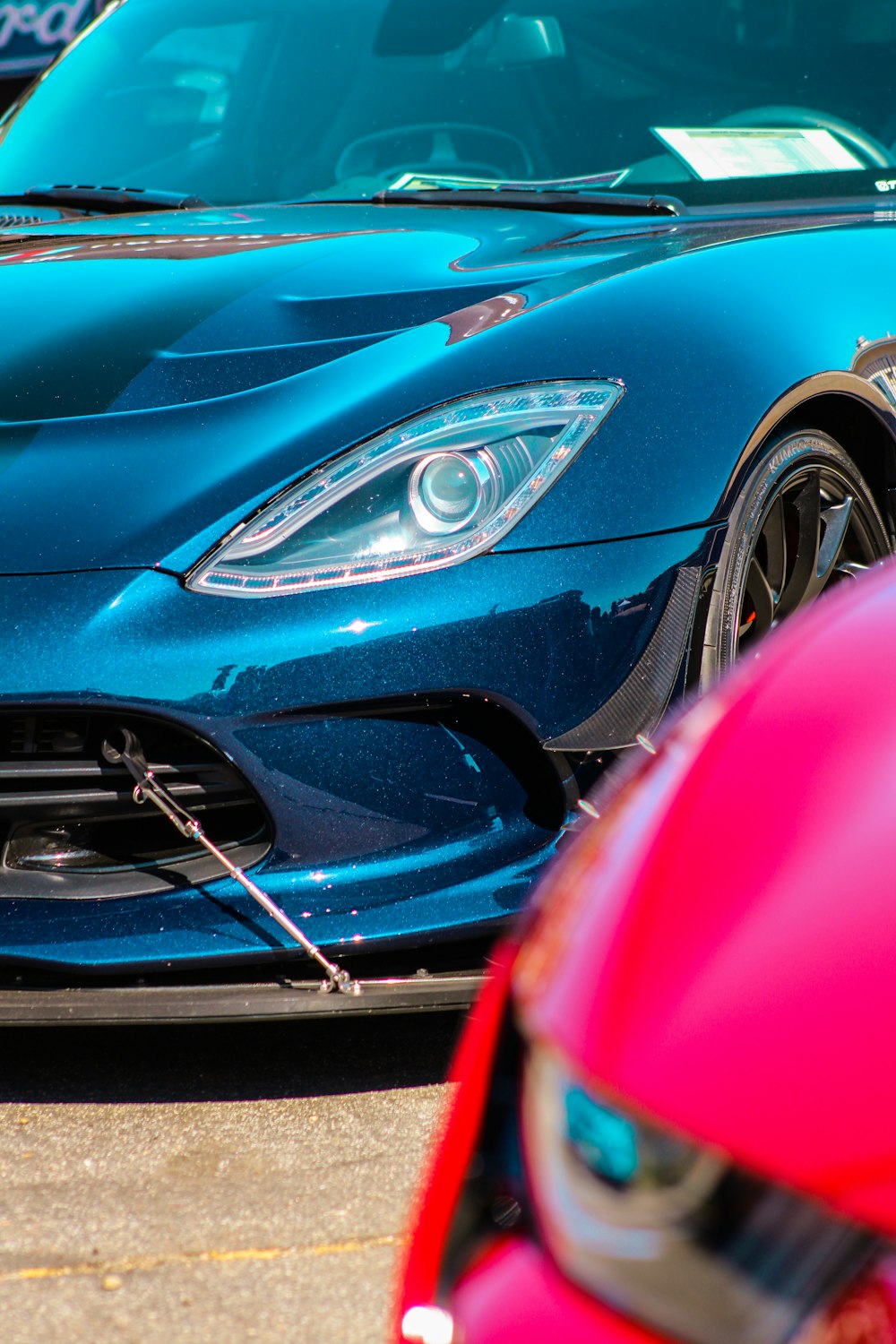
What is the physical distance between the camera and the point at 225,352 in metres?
2.19

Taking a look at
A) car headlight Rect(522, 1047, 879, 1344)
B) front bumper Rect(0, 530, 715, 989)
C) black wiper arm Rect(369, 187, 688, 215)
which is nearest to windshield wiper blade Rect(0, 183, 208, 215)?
black wiper arm Rect(369, 187, 688, 215)

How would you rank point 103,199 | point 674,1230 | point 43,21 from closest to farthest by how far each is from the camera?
point 674,1230
point 103,199
point 43,21

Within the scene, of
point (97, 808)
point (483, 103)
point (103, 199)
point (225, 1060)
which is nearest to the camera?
point (97, 808)

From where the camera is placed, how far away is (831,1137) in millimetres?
680

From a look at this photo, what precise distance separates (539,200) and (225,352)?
1.02 meters

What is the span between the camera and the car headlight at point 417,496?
1.87m

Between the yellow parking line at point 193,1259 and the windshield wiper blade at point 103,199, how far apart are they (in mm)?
2222

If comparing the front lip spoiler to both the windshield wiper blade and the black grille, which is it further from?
the windshield wiper blade

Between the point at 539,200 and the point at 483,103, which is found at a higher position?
the point at 483,103

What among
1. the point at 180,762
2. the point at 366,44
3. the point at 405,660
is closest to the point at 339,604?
the point at 405,660

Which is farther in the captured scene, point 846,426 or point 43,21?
point 43,21

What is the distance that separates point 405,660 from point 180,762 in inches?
11.8

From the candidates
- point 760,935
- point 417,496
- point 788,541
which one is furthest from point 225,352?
point 760,935

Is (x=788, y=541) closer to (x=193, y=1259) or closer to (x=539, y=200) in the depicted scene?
(x=539, y=200)
